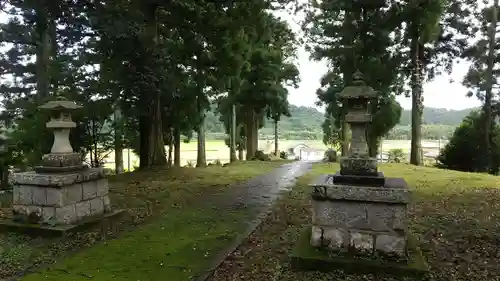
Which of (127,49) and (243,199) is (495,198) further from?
(127,49)

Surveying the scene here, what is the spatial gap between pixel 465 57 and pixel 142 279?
1802 cm

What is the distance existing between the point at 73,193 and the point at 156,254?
188 cm

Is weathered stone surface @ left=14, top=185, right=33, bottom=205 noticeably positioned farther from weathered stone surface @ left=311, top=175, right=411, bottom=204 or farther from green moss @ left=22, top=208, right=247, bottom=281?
weathered stone surface @ left=311, top=175, right=411, bottom=204

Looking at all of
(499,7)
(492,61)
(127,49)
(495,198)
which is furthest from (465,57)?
(127,49)

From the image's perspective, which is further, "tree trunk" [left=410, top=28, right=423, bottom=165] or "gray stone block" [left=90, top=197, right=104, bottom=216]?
"tree trunk" [left=410, top=28, right=423, bottom=165]

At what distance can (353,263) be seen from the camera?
3.81m

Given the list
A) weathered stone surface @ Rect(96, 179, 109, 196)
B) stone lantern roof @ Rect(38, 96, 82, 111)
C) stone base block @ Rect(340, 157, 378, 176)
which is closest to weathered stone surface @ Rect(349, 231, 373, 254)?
stone base block @ Rect(340, 157, 378, 176)

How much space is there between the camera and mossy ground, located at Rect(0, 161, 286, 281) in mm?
3936

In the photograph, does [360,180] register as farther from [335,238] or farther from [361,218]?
[335,238]

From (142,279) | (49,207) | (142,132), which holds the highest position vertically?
(142,132)

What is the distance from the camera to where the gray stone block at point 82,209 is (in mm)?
5512

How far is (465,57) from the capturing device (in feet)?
55.5

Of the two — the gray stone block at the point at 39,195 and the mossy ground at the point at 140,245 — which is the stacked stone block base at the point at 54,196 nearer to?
the gray stone block at the point at 39,195

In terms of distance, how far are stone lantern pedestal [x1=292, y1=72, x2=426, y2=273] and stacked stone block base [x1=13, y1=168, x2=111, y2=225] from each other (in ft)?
11.2
